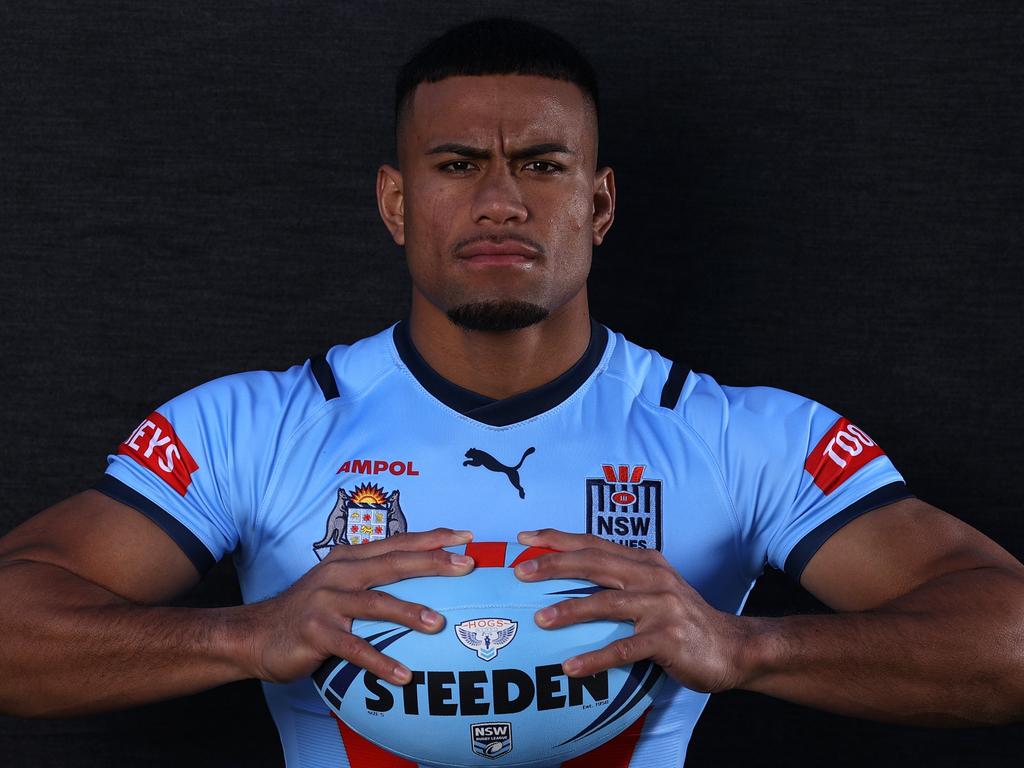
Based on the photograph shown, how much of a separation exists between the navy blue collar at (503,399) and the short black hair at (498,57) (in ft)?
1.13

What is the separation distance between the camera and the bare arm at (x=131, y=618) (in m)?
1.21

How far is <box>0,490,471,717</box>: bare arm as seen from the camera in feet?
3.98

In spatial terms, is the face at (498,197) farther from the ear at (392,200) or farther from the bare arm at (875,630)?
the bare arm at (875,630)

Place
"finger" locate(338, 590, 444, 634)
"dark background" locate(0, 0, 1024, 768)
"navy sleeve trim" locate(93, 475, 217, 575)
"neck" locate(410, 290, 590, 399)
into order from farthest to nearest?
"dark background" locate(0, 0, 1024, 768) → "neck" locate(410, 290, 590, 399) → "navy sleeve trim" locate(93, 475, 217, 575) → "finger" locate(338, 590, 444, 634)

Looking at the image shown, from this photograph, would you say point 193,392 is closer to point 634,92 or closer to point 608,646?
point 608,646

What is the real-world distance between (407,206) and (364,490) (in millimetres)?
376

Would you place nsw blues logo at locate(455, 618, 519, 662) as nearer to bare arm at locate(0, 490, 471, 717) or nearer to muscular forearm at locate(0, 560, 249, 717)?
bare arm at locate(0, 490, 471, 717)

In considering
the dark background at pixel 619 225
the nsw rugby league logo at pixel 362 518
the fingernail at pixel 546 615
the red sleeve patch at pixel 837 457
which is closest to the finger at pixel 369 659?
the fingernail at pixel 546 615

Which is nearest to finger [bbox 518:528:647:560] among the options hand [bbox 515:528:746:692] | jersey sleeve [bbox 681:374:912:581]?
hand [bbox 515:528:746:692]

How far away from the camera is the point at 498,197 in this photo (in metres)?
1.47

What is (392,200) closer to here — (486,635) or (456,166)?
(456,166)

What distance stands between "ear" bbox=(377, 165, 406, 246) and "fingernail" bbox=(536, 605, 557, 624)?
68cm

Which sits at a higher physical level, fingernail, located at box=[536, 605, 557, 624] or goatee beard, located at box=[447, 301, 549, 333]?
goatee beard, located at box=[447, 301, 549, 333]

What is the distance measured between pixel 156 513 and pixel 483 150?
1.96 feet
